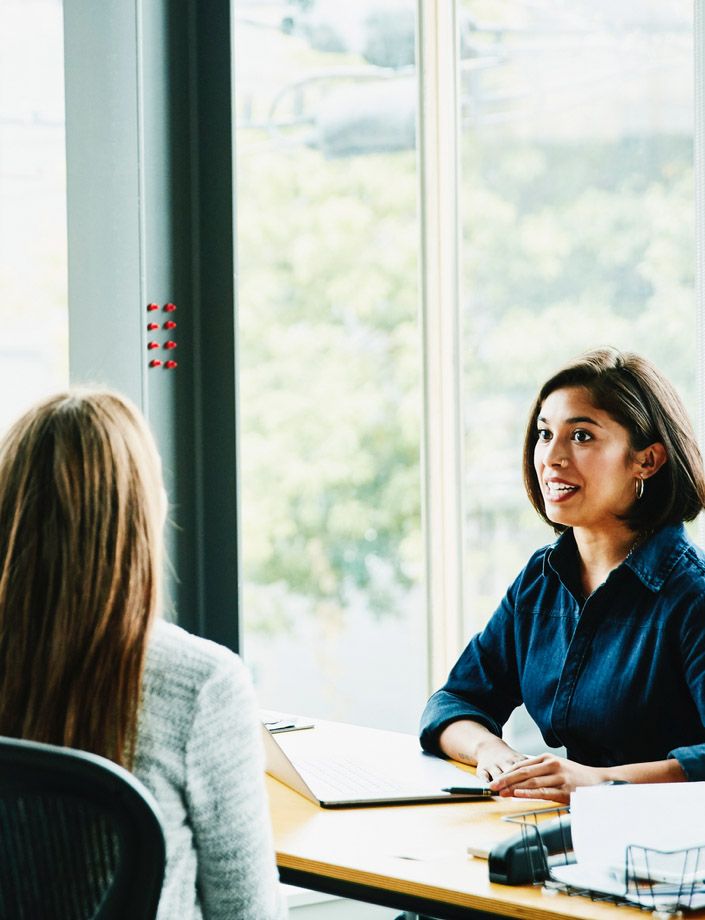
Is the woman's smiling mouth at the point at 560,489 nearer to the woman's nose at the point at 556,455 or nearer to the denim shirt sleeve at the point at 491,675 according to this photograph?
the woman's nose at the point at 556,455

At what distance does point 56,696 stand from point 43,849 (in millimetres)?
179

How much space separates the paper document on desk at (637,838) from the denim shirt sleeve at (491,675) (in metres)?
0.73

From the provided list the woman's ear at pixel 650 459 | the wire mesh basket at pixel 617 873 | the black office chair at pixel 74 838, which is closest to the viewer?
the black office chair at pixel 74 838

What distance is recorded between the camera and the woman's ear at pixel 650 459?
6.66ft

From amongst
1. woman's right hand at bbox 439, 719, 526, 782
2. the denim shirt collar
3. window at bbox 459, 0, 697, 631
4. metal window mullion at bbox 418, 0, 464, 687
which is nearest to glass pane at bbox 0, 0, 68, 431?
metal window mullion at bbox 418, 0, 464, 687

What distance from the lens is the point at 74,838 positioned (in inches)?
39.1

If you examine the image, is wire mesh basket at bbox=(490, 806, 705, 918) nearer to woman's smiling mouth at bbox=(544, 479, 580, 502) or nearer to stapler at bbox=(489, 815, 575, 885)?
stapler at bbox=(489, 815, 575, 885)

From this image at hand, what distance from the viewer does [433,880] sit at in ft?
4.51

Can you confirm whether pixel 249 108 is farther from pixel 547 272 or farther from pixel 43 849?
pixel 43 849

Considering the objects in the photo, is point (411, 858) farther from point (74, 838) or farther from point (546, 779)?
point (74, 838)

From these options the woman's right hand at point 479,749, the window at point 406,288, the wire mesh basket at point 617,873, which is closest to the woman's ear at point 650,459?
the woman's right hand at point 479,749

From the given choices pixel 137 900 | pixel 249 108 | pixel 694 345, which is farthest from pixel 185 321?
pixel 137 900

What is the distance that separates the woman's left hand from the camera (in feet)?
5.51

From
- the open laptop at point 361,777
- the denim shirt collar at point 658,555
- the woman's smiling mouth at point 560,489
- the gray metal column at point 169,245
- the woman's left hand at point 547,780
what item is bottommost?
the open laptop at point 361,777
